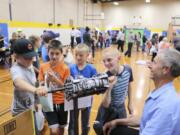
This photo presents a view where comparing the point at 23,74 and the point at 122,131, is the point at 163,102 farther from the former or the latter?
the point at 23,74

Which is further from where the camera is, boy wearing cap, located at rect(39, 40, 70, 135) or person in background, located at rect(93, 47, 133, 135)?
boy wearing cap, located at rect(39, 40, 70, 135)

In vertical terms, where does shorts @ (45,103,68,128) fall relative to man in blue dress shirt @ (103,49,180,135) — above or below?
below

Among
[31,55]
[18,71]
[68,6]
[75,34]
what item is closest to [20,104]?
[18,71]

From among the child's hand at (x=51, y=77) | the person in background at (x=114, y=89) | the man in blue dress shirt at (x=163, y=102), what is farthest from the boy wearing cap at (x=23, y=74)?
the man in blue dress shirt at (x=163, y=102)

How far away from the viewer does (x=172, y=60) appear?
4.46 feet

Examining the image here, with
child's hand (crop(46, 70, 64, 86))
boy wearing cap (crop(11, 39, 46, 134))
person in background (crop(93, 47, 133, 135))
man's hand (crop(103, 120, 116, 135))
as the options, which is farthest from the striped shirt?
boy wearing cap (crop(11, 39, 46, 134))

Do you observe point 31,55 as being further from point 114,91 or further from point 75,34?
point 75,34

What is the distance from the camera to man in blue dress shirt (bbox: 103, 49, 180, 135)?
1194 millimetres

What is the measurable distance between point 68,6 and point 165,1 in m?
9.84

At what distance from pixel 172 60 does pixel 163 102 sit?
0.91ft

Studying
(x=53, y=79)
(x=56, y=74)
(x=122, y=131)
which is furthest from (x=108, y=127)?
(x=56, y=74)

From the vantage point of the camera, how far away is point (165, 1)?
21.7 metres

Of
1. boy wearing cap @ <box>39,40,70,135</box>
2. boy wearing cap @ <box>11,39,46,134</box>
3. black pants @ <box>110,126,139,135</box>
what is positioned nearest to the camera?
boy wearing cap @ <box>11,39,46,134</box>

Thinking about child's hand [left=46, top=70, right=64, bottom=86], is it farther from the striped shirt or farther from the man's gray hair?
the man's gray hair
